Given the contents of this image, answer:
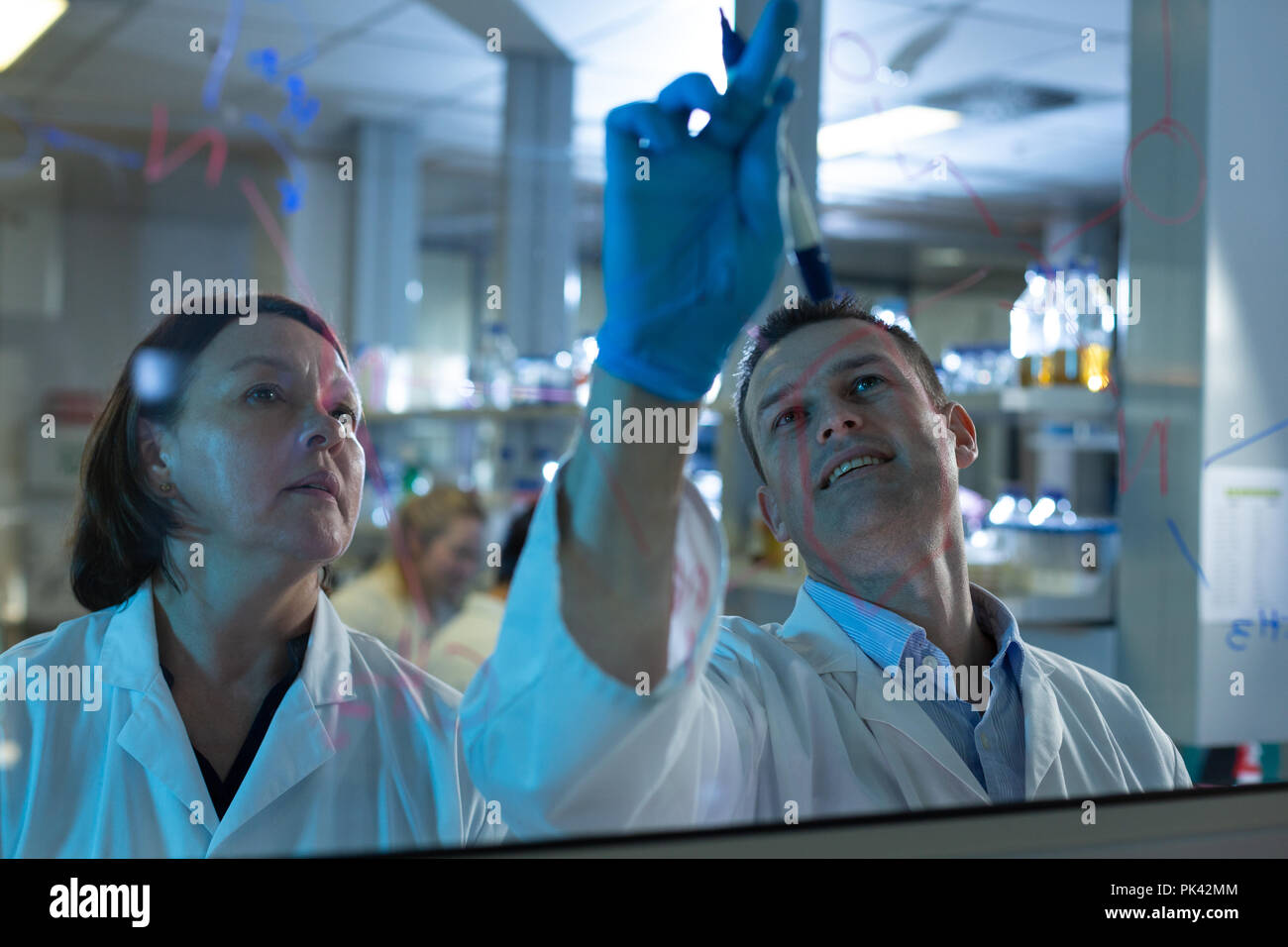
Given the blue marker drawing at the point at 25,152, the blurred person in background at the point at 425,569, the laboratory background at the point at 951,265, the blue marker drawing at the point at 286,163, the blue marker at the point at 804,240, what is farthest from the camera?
the blue marker drawing at the point at 286,163

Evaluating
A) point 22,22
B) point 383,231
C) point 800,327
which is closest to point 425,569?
point 22,22

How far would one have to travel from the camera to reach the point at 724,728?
90cm

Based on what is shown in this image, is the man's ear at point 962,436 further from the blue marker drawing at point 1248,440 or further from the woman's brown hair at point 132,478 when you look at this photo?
the woman's brown hair at point 132,478

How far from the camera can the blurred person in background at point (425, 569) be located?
150cm

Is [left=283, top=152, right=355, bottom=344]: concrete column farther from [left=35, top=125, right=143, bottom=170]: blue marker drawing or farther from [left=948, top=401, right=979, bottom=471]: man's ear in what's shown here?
[left=948, top=401, right=979, bottom=471]: man's ear

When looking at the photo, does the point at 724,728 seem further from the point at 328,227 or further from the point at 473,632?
the point at 328,227

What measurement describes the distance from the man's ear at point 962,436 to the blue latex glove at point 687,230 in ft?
1.50

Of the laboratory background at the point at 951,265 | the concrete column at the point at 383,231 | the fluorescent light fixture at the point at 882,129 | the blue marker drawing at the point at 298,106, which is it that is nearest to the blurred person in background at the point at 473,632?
the laboratory background at the point at 951,265

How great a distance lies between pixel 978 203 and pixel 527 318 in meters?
1.62

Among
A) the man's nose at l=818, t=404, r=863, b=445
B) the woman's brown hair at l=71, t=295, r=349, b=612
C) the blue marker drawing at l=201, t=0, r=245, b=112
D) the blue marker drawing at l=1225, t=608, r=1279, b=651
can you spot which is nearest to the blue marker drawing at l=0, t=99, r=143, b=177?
the blue marker drawing at l=201, t=0, r=245, b=112

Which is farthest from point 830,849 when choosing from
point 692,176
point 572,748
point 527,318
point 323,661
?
point 527,318

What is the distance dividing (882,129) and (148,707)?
53.3 inches

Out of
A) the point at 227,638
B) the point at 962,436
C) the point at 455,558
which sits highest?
the point at 962,436

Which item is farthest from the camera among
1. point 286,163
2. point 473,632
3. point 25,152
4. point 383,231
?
point 383,231
